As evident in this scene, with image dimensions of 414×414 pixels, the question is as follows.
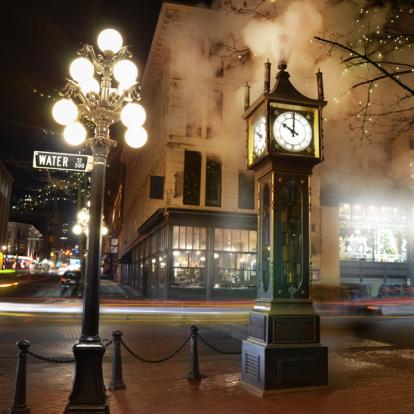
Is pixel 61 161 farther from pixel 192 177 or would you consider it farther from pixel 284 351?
pixel 192 177

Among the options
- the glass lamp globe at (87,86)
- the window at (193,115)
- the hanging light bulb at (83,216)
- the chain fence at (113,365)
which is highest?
the window at (193,115)

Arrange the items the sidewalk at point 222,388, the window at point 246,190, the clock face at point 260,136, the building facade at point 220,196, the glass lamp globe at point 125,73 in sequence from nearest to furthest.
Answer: the sidewalk at point 222,388
the glass lamp globe at point 125,73
the clock face at point 260,136
the building facade at point 220,196
the window at point 246,190

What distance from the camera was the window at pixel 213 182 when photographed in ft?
78.5

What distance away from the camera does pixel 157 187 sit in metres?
23.3

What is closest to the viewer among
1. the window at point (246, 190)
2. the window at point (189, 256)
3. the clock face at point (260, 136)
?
the clock face at point (260, 136)

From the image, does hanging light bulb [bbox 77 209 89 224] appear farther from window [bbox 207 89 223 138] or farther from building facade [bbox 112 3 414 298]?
window [bbox 207 89 223 138]

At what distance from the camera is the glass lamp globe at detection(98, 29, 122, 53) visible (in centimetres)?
586

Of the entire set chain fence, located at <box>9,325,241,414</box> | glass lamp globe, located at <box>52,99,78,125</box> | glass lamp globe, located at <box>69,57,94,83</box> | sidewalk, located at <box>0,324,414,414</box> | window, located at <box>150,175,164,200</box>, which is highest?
window, located at <box>150,175,164,200</box>

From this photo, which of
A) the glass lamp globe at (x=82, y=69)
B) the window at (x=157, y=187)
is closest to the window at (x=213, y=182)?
the window at (x=157, y=187)

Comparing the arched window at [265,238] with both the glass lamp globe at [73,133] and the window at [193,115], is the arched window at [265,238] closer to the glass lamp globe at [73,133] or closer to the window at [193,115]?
the glass lamp globe at [73,133]

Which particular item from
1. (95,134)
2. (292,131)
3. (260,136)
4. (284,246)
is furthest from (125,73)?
(284,246)

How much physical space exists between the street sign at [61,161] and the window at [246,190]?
19.0 m

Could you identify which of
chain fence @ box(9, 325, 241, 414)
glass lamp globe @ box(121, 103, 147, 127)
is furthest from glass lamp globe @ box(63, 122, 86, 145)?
chain fence @ box(9, 325, 241, 414)

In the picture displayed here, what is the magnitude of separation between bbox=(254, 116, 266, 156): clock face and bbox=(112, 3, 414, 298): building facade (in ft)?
44.0
